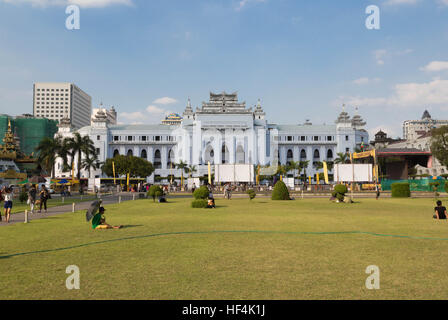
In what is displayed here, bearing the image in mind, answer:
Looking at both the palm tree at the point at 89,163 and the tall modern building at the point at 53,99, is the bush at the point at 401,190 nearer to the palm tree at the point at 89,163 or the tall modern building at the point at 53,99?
the palm tree at the point at 89,163

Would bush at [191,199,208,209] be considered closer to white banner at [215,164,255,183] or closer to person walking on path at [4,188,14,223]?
person walking on path at [4,188,14,223]

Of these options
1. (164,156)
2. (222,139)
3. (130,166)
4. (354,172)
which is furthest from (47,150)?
(354,172)

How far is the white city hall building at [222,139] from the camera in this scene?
96625 mm

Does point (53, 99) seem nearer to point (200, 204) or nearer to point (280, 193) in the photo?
point (280, 193)

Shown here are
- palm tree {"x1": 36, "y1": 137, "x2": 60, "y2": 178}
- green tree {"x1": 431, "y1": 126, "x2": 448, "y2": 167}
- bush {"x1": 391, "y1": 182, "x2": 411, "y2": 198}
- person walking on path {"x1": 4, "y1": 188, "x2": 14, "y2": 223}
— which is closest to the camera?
person walking on path {"x1": 4, "y1": 188, "x2": 14, "y2": 223}

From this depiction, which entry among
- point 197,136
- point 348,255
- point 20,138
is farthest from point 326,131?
point 20,138

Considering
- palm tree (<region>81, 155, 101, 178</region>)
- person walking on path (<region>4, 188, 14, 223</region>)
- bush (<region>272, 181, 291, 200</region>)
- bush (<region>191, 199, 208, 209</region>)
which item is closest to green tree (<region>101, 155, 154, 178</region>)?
palm tree (<region>81, 155, 101, 178</region>)

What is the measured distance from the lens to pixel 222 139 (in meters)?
96.9

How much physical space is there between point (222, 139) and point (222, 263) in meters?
89.7

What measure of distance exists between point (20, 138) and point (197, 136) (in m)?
83.1

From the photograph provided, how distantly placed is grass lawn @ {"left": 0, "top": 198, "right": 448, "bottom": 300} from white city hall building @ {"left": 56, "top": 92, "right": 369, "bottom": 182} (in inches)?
3285

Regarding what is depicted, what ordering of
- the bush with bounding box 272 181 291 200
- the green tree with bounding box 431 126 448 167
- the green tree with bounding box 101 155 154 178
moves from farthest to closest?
1. the green tree with bounding box 101 155 154 178
2. the green tree with bounding box 431 126 448 167
3. the bush with bounding box 272 181 291 200

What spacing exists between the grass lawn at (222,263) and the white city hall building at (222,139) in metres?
83.4

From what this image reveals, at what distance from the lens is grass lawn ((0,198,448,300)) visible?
18.8ft
